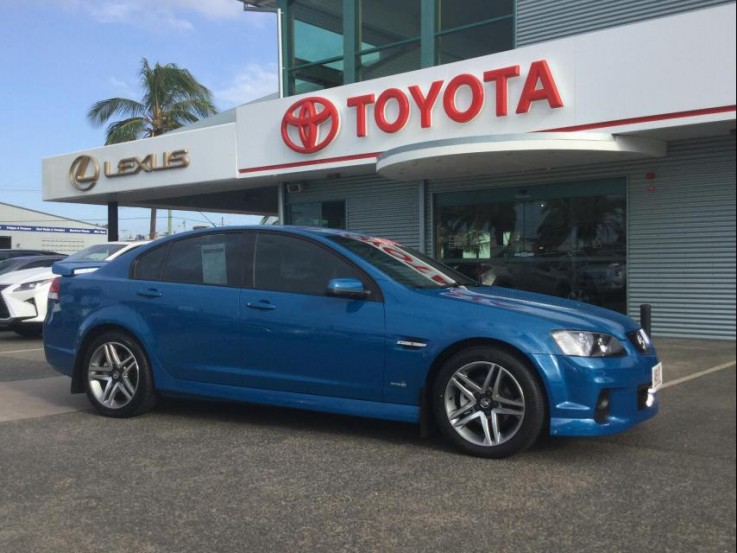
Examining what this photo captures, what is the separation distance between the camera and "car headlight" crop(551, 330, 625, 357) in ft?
13.3

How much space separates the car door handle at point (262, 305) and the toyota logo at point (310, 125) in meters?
9.18

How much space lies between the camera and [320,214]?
16.2 meters

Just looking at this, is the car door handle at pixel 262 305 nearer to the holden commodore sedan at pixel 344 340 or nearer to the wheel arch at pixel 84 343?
the holden commodore sedan at pixel 344 340

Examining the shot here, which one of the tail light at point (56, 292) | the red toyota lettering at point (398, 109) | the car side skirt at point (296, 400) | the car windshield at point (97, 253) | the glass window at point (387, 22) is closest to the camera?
the car side skirt at point (296, 400)

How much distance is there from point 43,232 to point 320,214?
33.5 m

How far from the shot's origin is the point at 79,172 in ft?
62.1

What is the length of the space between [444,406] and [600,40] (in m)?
7.37

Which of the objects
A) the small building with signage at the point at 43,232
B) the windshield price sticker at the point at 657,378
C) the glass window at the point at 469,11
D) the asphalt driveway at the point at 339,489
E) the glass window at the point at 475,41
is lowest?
the asphalt driveway at the point at 339,489

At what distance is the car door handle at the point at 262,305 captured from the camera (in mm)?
4980

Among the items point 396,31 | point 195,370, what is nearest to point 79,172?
point 396,31

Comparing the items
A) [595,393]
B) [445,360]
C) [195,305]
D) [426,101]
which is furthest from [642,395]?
[426,101]

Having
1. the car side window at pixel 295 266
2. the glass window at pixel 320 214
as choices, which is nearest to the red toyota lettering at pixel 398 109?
the glass window at pixel 320 214

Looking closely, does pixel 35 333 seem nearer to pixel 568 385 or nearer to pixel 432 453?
pixel 432 453

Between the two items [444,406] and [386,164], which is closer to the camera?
[444,406]
